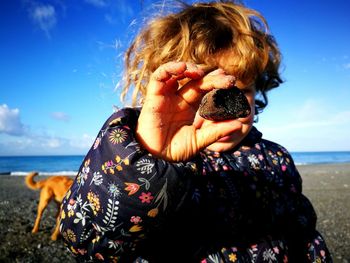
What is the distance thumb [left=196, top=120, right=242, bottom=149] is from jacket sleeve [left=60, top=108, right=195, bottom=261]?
0.15 meters

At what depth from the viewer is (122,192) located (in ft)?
4.28

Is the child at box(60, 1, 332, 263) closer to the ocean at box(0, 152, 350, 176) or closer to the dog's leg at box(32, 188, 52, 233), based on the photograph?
the dog's leg at box(32, 188, 52, 233)

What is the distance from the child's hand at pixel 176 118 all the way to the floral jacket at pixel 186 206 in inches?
3.3

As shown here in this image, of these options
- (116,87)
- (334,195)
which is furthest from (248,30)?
(334,195)

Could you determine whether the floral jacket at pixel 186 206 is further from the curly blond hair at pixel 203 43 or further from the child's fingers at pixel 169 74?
the curly blond hair at pixel 203 43

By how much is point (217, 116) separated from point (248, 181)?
0.99 m

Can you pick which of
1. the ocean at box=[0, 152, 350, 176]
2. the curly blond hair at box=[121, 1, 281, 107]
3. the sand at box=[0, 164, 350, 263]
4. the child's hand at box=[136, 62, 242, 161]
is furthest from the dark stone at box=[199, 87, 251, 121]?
the ocean at box=[0, 152, 350, 176]

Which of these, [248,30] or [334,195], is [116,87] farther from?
[334,195]

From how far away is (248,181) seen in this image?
2.20 m

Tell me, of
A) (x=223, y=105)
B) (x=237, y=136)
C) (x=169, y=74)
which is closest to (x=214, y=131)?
(x=223, y=105)

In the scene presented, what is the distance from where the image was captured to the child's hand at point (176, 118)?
140 cm

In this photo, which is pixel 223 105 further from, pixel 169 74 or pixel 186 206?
pixel 186 206

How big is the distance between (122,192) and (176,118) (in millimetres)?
519

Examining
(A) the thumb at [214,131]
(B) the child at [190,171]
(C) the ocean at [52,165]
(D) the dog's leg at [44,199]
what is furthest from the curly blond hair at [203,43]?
(C) the ocean at [52,165]
